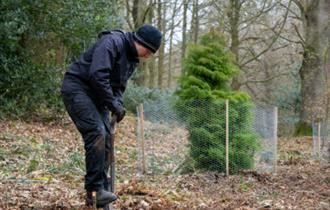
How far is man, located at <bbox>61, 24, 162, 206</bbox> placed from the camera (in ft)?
14.9

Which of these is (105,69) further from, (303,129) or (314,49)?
(303,129)

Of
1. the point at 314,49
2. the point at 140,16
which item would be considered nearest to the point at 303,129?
the point at 314,49

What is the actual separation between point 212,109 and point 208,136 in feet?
1.65

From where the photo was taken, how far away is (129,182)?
6898 mm

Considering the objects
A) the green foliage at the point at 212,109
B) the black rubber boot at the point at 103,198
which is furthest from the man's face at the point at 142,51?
the green foliage at the point at 212,109

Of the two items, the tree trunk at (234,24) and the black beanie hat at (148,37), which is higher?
the tree trunk at (234,24)

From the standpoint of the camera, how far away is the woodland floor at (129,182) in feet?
18.7

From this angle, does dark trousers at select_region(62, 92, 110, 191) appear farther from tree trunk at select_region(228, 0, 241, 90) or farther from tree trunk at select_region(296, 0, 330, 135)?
tree trunk at select_region(296, 0, 330, 135)

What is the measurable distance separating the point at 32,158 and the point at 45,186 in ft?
9.01

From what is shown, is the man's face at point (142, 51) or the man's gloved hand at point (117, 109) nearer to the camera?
the man's gloved hand at point (117, 109)

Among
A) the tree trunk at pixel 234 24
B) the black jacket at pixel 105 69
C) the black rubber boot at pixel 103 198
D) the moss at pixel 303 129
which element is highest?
the tree trunk at pixel 234 24

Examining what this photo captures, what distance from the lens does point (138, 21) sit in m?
22.5

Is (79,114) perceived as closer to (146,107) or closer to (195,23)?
(146,107)

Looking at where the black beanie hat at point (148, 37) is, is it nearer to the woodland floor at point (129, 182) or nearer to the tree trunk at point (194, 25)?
the woodland floor at point (129, 182)
